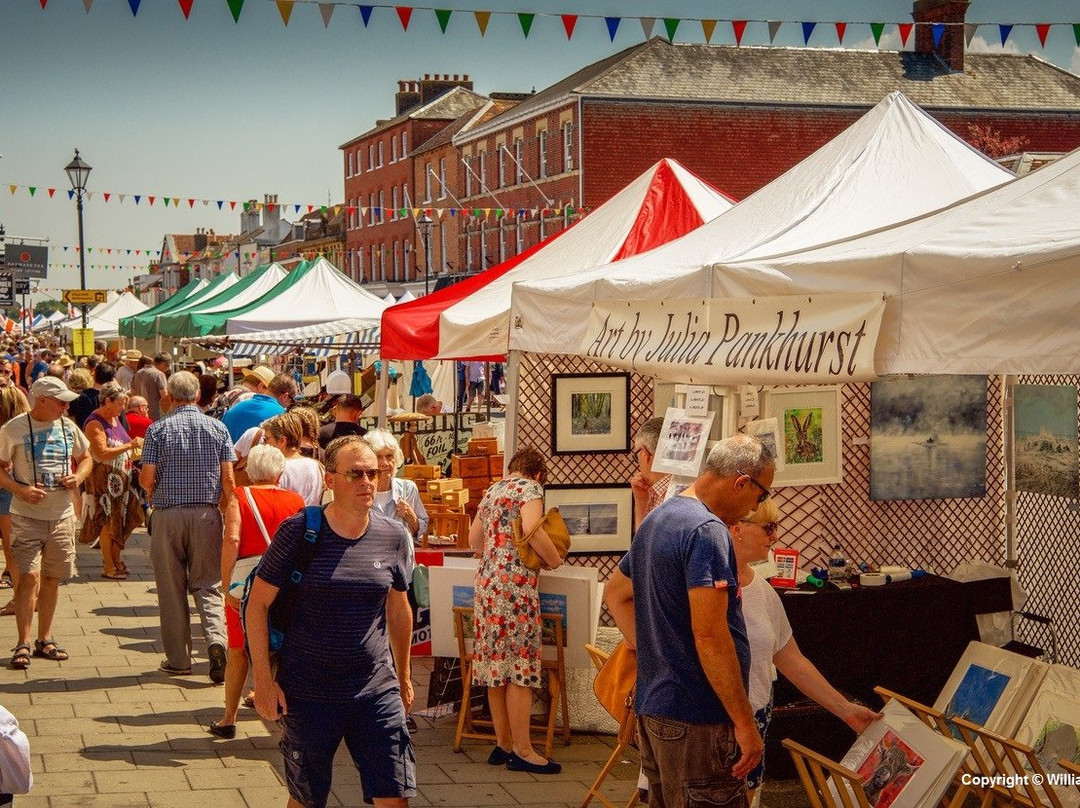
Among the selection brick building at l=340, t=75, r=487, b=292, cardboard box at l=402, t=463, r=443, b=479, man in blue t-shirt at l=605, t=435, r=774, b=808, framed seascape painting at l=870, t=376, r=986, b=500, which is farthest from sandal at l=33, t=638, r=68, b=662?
brick building at l=340, t=75, r=487, b=292

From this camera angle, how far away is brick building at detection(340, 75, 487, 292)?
64.4m

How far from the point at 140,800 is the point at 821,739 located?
3198 mm

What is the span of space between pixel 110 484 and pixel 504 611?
6.00 meters

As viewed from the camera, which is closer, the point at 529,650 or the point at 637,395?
the point at 529,650

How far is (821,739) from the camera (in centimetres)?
615

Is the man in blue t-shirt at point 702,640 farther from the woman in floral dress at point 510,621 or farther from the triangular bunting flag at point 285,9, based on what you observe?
the triangular bunting flag at point 285,9

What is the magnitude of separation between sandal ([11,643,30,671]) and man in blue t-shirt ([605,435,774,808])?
576 centimetres

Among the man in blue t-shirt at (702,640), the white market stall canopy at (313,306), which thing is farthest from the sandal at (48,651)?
the white market stall canopy at (313,306)

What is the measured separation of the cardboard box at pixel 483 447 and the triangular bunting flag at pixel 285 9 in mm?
3872

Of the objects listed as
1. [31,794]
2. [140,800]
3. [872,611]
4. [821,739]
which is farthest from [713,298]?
[31,794]

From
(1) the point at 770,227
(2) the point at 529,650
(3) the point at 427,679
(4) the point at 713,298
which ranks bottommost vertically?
(3) the point at 427,679

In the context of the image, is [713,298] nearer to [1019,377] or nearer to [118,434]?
[1019,377]

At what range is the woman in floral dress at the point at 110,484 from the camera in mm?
11125

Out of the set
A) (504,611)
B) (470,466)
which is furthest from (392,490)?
(470,466)
